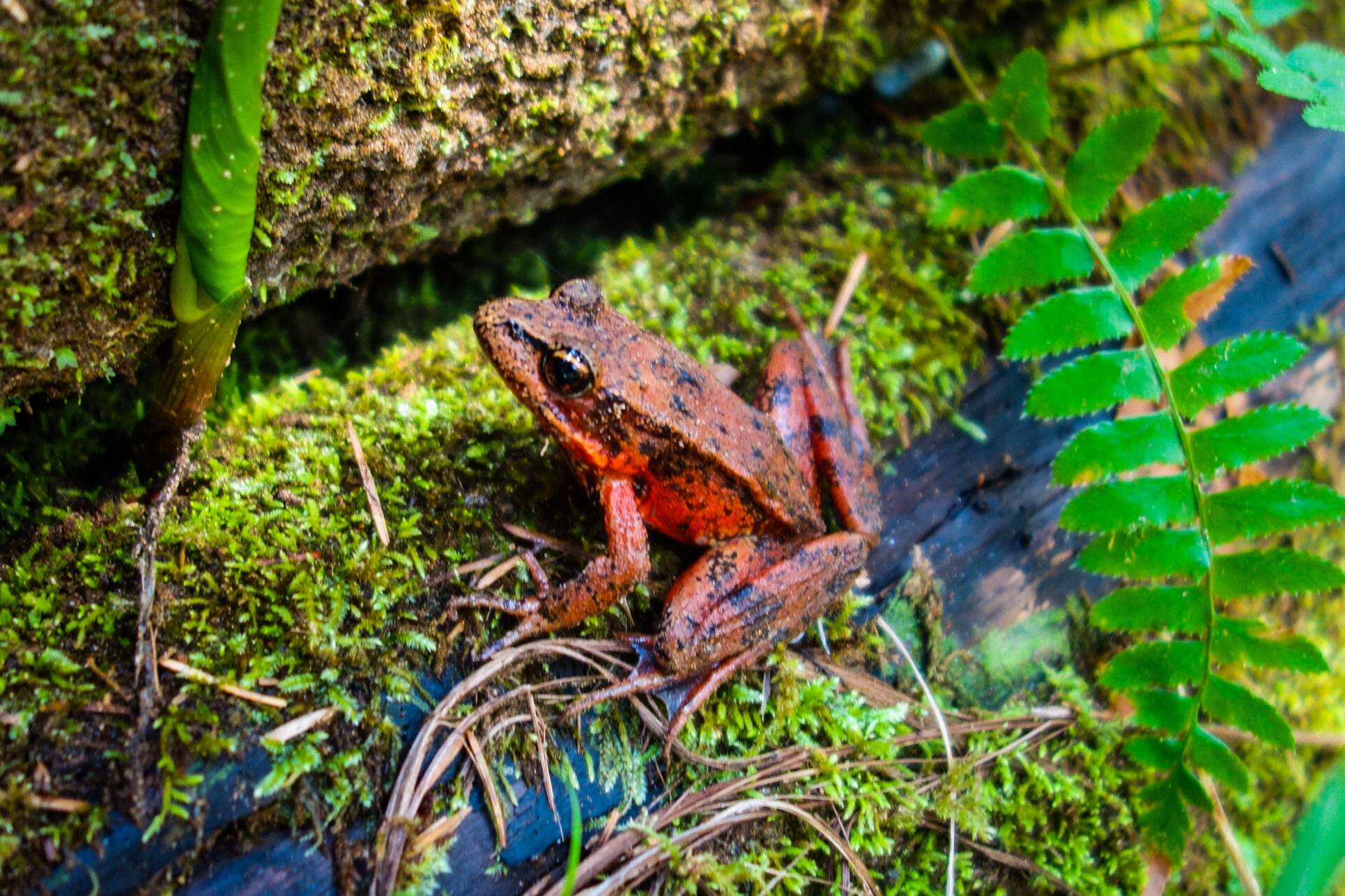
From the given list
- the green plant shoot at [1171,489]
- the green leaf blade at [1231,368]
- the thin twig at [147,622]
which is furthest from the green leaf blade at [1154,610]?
the thin twig at [147,622]

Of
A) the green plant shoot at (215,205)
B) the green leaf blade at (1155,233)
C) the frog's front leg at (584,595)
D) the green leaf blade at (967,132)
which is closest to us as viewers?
the green plant shoot at (215,205)

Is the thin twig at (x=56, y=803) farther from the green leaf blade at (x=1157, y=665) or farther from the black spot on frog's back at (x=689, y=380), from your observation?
the green leaf blade at (x=1157, y=665)

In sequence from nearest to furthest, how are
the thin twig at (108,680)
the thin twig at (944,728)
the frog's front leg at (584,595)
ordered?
the thin twig at (108,680) < the frog's front leg at (584,595) < the thin twig at (944,728)

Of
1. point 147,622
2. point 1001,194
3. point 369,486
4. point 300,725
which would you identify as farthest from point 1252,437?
point 147,622

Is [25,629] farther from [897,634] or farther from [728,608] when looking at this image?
[897,634]

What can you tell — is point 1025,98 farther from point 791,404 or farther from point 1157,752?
point 1157,752

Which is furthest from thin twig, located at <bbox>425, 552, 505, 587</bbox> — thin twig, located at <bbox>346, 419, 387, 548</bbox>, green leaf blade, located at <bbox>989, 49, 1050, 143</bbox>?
green leaf blade, located at <bbox>989, 49, 1050, 143</bbox>

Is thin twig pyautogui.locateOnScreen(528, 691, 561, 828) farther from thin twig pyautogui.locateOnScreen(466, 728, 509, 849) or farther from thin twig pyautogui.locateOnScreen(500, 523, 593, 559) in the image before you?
thin twig pyautogui.locateOnScreen(500, 523, 593, 559)

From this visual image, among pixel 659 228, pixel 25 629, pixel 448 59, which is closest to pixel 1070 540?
pixel 659 228
